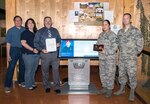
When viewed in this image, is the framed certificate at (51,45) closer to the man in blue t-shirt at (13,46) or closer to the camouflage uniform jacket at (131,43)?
the man in blue t-shirt at (13,46)

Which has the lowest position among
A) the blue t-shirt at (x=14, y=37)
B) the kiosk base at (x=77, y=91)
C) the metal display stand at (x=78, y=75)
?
the kiosk base at (x=77, y=91)

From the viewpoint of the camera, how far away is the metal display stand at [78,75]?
18.4 ft

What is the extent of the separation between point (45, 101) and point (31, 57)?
101cm

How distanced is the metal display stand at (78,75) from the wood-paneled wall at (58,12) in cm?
93

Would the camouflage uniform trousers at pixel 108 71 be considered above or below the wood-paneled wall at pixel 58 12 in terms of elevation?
below

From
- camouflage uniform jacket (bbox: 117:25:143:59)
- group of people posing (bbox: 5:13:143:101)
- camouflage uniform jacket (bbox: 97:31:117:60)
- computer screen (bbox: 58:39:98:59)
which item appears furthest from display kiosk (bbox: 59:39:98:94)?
camouflage uniform jacket (bbox: 117:25:143:59)

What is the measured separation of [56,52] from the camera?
5309mm

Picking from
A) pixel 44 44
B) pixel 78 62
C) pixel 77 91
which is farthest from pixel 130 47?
pixel 44 44

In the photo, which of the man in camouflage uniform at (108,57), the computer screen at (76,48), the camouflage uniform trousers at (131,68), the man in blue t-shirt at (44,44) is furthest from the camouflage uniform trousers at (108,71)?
the man in blue t-shirt at (44,44)

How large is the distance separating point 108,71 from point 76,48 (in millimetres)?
1032

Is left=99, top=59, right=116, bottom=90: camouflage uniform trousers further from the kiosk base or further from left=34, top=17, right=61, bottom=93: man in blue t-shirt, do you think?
left=34, top=17, right=61, bottom=93: man in blue t-shirt

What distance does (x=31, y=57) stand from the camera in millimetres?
5418

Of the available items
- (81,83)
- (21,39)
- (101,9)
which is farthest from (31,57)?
(101,9)

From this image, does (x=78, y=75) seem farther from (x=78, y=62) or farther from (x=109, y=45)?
(x=109, y=45)
